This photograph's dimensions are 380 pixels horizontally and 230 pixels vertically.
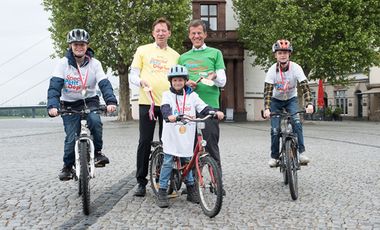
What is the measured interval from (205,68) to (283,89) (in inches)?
52.9

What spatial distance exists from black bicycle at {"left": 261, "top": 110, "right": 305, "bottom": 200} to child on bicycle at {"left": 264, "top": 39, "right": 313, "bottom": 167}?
128mm

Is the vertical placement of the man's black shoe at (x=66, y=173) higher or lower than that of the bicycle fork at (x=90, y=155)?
lower

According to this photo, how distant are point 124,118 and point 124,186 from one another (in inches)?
1046

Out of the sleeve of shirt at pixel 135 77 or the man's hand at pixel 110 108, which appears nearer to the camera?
the man's hand at pixel 110 108

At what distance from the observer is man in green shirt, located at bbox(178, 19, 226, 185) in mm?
5934

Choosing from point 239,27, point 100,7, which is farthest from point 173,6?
point 239,27

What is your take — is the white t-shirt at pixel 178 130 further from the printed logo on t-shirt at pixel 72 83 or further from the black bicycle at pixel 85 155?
the printed logo on t-shirt at pixel 72 83

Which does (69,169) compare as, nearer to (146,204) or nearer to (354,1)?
(146,204)

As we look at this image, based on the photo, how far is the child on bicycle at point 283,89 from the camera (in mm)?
6488

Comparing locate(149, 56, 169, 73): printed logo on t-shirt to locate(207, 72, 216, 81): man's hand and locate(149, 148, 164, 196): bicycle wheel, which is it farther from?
locate(149, 148, 164, 196): bicycle wheel

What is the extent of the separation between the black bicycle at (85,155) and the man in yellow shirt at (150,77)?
0.67 m

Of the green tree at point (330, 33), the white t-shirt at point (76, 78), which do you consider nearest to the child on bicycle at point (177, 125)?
the white t-shirt at point (76, 78)

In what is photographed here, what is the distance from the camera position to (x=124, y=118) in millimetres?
33250

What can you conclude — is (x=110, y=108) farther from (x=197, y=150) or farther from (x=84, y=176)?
(x=197, y=150)
